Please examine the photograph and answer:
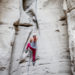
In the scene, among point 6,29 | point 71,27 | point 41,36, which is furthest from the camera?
point 41,36

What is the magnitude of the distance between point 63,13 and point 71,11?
0.57m

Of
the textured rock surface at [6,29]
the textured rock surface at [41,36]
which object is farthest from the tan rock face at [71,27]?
the textured rock surface at [6,29]

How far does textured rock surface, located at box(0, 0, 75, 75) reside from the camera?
391cm

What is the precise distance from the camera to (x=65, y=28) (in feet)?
14.9

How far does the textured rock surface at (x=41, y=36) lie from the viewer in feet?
12.8

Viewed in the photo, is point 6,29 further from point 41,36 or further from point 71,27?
point 71,27

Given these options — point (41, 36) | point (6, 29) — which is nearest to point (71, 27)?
point (41, 36)

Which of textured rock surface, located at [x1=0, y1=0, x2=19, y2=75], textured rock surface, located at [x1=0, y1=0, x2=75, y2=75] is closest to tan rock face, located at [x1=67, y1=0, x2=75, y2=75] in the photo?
textured rock surface, located at [x1=0, y1=0, x2=75, y2=75]

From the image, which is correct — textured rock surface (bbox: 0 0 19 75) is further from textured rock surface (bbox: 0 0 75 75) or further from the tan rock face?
the tan rock face

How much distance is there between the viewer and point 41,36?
14.6ft

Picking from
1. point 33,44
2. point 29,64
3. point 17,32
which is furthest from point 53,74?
point 17,32

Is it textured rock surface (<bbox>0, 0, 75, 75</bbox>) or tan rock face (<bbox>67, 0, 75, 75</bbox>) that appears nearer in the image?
tan rock face (<bbox>67, 0, 75, 75</bbox>)

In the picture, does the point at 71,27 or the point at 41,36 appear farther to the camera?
the point at 41,36

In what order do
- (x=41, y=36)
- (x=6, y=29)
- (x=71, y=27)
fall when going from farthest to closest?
(x=41, y=36), (x=6, y=29), (x=71, y=27)
